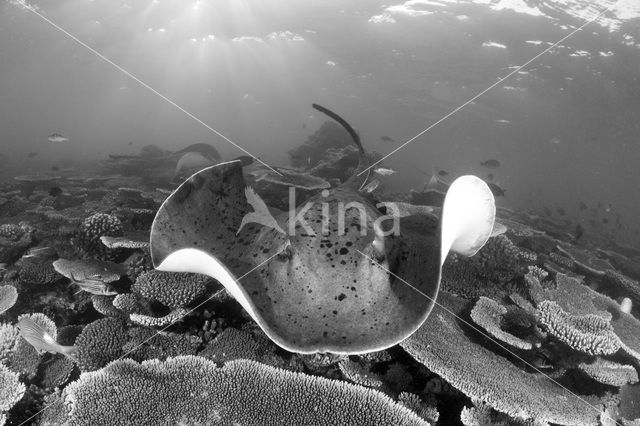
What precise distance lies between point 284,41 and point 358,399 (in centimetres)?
3568

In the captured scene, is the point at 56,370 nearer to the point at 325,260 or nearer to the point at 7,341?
the point at 7,341

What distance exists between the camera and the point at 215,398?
239cm

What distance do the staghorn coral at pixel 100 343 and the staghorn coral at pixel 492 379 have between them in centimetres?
264

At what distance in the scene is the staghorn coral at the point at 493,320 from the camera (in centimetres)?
314

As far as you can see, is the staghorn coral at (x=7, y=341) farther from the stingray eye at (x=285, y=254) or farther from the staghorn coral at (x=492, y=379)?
the staghorn coral at (x=492, y=379)

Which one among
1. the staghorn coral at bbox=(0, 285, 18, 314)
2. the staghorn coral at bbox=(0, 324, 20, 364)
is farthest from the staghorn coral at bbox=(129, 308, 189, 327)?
the staghorn coral at bbox=(0, 285, 18, 314)

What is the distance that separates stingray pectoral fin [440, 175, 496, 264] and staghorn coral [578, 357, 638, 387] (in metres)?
1.85

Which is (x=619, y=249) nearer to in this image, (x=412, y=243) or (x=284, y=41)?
(x=412, y=243)

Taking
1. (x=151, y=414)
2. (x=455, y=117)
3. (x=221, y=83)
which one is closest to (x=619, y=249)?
(x=151, y=414)

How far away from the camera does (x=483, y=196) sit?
2.46 m

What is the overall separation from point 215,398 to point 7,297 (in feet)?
9.83

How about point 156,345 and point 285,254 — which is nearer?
point 285,254

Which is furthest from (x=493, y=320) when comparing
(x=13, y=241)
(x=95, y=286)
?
(x=13, y=241)

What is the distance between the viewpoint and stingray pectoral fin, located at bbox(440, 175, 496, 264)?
2.07m
